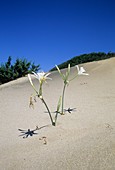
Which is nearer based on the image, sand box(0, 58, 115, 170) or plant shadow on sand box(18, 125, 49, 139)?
sand box(0, 58, 115, 170)

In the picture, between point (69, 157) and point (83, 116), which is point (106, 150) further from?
point (83, 116)

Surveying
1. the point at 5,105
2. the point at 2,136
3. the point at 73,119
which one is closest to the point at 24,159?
the point at 2,136

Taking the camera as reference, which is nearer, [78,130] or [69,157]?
[69,157]

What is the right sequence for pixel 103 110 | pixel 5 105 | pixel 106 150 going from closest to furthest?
pixel 106 150, pixel 103 110, pixel 5 105

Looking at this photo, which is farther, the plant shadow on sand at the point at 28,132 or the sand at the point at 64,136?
the plant shadow on sand at the point at 28,132

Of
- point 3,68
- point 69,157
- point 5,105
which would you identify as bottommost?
point 69,157

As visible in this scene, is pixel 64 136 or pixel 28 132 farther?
pixel 28 132

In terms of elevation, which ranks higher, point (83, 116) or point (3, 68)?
point (3, 68)

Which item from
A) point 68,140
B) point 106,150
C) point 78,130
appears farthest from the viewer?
point 78,130
